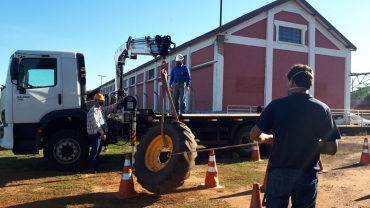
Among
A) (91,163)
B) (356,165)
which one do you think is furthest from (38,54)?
(356,165)

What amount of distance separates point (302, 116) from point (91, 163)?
235 inches

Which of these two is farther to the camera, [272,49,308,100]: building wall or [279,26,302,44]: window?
[279,26,302,44]: window

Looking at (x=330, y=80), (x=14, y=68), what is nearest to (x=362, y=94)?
(x=330, y=80)

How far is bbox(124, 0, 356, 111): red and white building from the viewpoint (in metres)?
19.6

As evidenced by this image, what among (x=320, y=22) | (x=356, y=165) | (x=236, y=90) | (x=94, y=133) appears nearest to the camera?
(x=94, y=133)

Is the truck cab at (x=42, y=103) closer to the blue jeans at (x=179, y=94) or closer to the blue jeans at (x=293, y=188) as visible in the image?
the blue jeans at (x=179, y=94)

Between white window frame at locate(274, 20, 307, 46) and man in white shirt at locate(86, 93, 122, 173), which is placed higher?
white window frame at locate(274, 20, 307, 46)

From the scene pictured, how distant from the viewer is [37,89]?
784 cm

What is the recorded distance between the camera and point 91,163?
7.68 metres

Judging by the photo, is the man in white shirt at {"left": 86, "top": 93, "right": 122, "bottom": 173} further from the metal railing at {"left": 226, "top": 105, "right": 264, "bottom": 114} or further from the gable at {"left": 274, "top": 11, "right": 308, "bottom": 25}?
the gable at {"left": 274, "top": 11, "right": 308, "bottom": 25}

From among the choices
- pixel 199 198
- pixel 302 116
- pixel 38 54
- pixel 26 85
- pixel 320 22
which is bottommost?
pixel 199 198

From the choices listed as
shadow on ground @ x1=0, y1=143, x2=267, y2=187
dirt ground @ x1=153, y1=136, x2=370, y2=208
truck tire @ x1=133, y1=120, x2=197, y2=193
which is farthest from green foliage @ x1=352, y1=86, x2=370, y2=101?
truck tire @ x1=133, y1=120, x2=197, y2=193

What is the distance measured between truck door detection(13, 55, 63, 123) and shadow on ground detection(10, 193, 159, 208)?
294cm

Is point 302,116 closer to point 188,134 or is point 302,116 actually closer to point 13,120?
point 188,134
